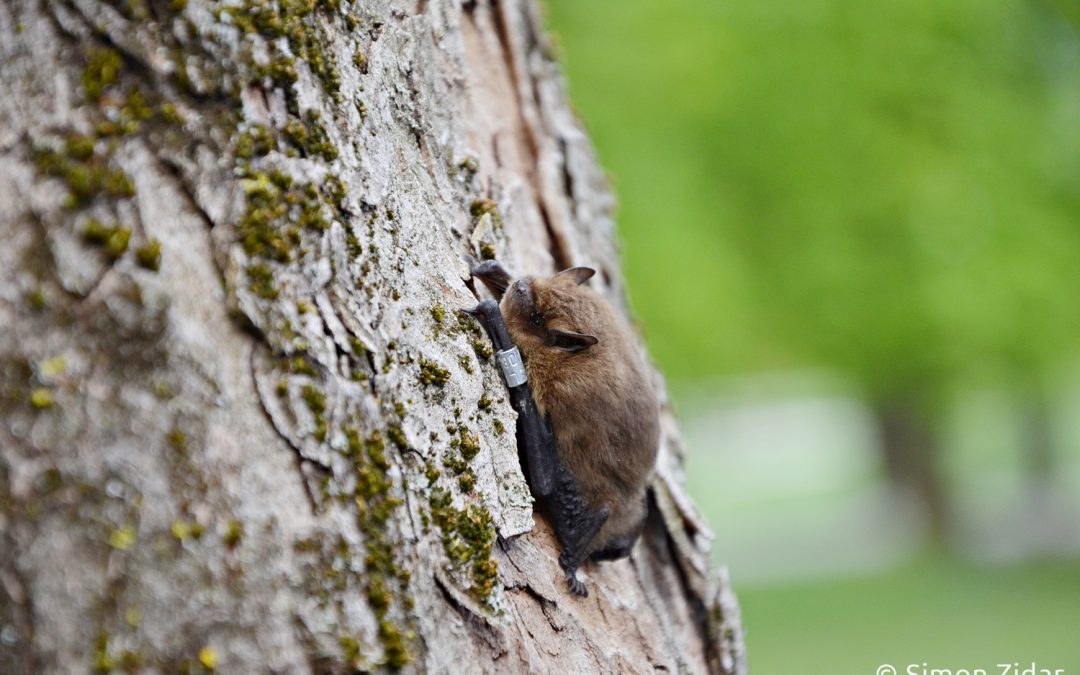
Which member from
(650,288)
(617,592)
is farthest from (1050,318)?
(617,592)

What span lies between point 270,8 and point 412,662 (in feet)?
5.72

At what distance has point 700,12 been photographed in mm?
12531

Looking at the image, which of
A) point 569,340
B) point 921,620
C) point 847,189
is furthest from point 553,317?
point 921,620

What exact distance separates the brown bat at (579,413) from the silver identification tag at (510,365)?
0.16 ft

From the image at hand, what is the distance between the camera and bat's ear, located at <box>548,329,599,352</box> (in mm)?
4039

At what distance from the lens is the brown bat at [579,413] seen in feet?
11.7

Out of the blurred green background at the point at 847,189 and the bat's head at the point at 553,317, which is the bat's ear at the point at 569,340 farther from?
the blurred green background at the point at 847,189

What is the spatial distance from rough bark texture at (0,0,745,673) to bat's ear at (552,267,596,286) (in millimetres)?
1178

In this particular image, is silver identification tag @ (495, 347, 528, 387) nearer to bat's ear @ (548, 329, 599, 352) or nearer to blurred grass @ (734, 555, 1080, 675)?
bat's ear @ (548, 329, 599, 352)

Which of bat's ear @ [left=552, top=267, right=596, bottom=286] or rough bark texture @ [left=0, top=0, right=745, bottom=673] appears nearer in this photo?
rough bark texture @ [left=0, top=0, right=745, bottom=673]

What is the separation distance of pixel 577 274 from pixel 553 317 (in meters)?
0.31

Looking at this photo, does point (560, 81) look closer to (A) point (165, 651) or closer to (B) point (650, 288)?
(A) point (165, 651)

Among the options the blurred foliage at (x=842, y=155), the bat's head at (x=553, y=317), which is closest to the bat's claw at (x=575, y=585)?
the bat's head at (x=553, y=317)

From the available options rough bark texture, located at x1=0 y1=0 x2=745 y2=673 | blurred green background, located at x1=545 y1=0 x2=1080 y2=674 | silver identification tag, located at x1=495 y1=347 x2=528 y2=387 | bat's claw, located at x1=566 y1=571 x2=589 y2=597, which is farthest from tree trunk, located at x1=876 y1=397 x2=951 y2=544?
rough bark texture, located at x1=0 y1=0 x2=745 y2=673
